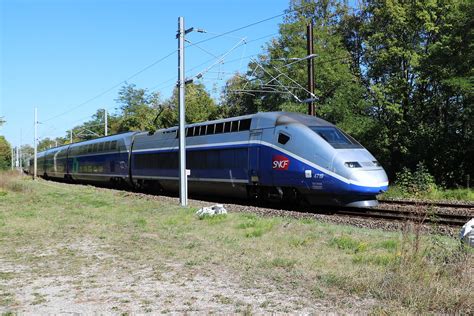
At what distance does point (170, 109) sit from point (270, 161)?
1636 inches

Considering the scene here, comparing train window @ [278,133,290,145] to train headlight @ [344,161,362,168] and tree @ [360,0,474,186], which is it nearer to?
train headlight @ [344,161,362,168]

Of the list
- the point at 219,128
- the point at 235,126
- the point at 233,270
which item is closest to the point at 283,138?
the point at 235,126

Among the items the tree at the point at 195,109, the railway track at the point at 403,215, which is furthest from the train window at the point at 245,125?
the tree at the point at 195,109

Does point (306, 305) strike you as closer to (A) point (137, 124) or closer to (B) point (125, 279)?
(B) point (125, 279)

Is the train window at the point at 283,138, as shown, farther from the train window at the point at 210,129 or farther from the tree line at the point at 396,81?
the tree line at the point at 396,81

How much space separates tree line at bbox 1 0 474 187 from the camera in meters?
26.1

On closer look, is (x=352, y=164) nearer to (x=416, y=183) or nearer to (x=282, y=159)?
(x=282, y=159)

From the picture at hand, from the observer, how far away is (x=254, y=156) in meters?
17.2

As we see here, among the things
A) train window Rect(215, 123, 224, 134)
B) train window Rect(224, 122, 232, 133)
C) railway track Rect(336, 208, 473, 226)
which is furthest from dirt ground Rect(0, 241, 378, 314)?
train window Rect(215, 123, 224, 134)

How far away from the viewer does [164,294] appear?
5566mm

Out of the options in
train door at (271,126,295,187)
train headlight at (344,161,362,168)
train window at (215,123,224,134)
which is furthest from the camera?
train window at (215,123,224,134)

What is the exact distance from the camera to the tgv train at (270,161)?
1452 centimetres

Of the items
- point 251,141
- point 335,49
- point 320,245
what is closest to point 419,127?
point 335,49

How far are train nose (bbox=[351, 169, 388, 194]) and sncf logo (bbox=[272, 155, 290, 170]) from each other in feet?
7.93
